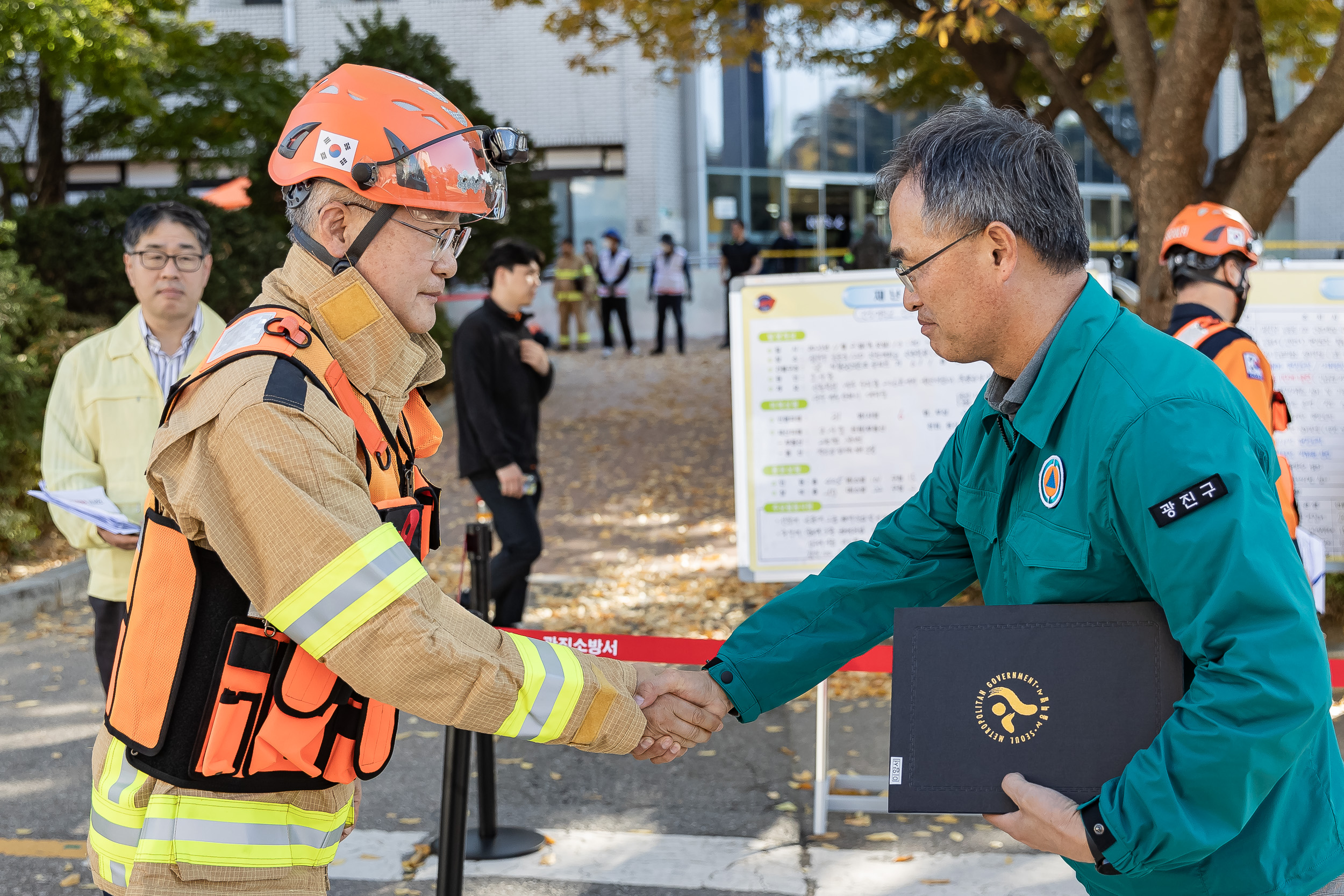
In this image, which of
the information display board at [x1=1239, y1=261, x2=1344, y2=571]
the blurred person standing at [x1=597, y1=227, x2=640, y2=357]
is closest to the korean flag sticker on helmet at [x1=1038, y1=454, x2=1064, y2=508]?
the information display board at [x1=1239, y1=261, x2=1344, y2=571]

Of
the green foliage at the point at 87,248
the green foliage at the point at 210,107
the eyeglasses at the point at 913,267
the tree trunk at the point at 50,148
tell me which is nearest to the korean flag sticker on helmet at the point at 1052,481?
the eyeglasses at the point at 913,267

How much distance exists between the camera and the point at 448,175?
212 cm

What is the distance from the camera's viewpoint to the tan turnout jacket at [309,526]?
180 centimetres

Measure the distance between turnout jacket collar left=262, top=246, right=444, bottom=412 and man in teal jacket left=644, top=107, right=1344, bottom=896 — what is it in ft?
3.04

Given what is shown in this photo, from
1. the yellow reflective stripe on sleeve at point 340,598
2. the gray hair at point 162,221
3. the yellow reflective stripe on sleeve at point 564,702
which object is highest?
the gray hair at point 162,221

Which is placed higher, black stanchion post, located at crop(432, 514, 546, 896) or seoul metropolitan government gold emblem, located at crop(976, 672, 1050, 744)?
seoul metropolitan government gold emblem, located at crop(976, 672, 1050, 744)

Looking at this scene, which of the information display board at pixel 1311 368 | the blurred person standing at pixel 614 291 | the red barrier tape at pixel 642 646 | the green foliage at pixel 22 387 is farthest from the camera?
the blurred person standing at pixel 614 291

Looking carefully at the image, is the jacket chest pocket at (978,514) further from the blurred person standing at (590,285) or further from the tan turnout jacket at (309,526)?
the blurred person standing at (590,285)

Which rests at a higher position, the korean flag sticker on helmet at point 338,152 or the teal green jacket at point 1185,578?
the korean flag sticker on helmet at point 338,152

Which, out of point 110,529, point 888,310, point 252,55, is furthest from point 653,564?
point 252,55

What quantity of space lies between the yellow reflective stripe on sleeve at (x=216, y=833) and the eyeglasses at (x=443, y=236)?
40.4 inches

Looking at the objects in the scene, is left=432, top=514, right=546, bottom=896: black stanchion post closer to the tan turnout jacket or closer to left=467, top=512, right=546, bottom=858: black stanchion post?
left=467, top=512, right=546, bottom=858: black stanchion post

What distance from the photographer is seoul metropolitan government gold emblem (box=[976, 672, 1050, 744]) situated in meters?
1.88

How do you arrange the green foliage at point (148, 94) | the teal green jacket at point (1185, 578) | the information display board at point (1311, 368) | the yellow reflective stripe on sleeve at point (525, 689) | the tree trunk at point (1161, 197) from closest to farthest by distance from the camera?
1. the teal green jacket at point (1185, 578)
2. the yellow reflective stripe on sleeve at point (525, 689)
3. the information display board at point (1311, 368)
4. the tree trunk at point (1161, 197)
5. the green foliage at point (148, 94)
